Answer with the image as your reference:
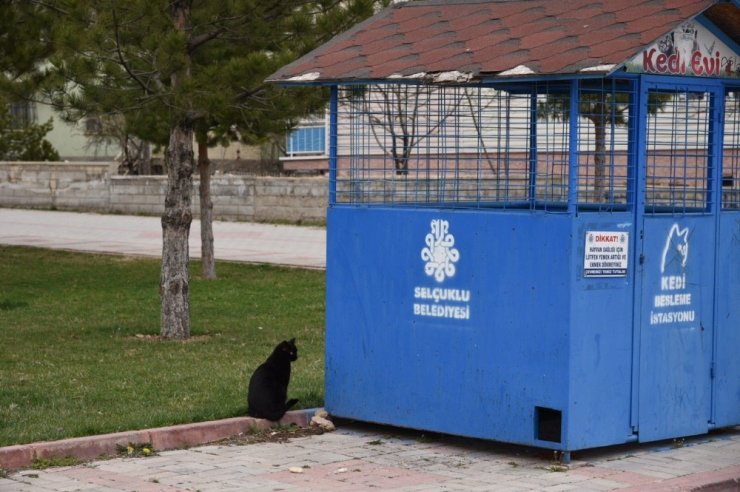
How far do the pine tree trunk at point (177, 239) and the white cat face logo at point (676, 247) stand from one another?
637cm

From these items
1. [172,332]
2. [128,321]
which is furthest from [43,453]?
[128,321]

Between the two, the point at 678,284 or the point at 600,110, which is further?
the point at 600,110

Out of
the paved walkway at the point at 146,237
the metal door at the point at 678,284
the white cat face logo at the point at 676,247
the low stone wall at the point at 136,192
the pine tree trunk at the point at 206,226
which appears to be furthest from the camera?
the low stone wall at the point at 136,192

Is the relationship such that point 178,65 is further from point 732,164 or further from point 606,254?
point 606,254

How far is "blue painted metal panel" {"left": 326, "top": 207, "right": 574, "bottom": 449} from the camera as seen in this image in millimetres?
8086

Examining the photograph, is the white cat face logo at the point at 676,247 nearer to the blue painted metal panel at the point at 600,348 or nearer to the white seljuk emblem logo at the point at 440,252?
the blue painted metal panel at the point at 600,348

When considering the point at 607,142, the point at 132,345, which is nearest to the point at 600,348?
the point at 607,142

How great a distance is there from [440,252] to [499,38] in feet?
4.76

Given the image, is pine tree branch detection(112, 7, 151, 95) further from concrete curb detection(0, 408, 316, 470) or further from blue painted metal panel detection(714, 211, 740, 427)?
blue painted metal panel detection(714, 211, 740, 427)

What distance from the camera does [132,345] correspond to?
1318 centimetres

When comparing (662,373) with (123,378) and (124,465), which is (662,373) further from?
(123,378)

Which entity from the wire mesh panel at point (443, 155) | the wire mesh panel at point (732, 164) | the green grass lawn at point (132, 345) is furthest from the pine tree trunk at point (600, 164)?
the green grass lawn at point (132, 345)

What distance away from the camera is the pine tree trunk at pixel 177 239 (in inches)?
539

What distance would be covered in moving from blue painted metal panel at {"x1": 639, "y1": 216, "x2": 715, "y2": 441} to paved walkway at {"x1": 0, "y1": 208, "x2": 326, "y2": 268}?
44.3 ft
